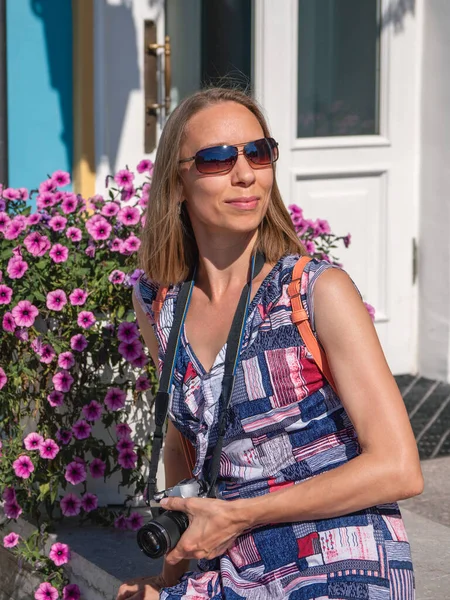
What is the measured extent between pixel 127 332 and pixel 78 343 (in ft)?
0.58

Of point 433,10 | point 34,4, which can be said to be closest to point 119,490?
point 34,4

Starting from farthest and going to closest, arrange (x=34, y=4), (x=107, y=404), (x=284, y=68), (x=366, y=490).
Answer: (x=284, y=68) → (x=34, y=4) → (x=107, y=404) → (x=366, y=490)

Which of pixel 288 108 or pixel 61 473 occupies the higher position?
pixel 288 108

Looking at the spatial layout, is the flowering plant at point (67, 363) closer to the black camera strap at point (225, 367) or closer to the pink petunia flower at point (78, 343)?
the pink petunia flower at point (78, 343)

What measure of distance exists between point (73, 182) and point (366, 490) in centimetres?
319

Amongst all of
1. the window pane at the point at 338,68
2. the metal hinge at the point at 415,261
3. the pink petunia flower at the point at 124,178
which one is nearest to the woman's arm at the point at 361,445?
the pink petunia flower at the point at 124,178

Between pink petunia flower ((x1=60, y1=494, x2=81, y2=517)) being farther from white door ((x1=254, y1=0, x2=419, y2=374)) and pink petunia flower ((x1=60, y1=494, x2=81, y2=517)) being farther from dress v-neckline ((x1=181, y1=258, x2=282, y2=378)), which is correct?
white door ((x1=254, y1=0, x2=419, y2=374))

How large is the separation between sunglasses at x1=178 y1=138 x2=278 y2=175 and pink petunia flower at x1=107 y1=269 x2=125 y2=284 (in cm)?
130

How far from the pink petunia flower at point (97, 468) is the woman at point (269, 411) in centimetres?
115

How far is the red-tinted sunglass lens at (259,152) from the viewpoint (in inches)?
93.0

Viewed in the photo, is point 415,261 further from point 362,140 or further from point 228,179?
point 228,179

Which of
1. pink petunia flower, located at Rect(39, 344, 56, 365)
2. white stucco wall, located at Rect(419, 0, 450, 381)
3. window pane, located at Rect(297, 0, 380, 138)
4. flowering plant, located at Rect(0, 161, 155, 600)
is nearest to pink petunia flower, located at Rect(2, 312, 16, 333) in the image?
flowering plant, located at Rect(0, 161, 155, 600)

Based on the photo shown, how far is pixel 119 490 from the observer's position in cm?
385

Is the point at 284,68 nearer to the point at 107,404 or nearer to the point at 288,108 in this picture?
the point at 288,108
